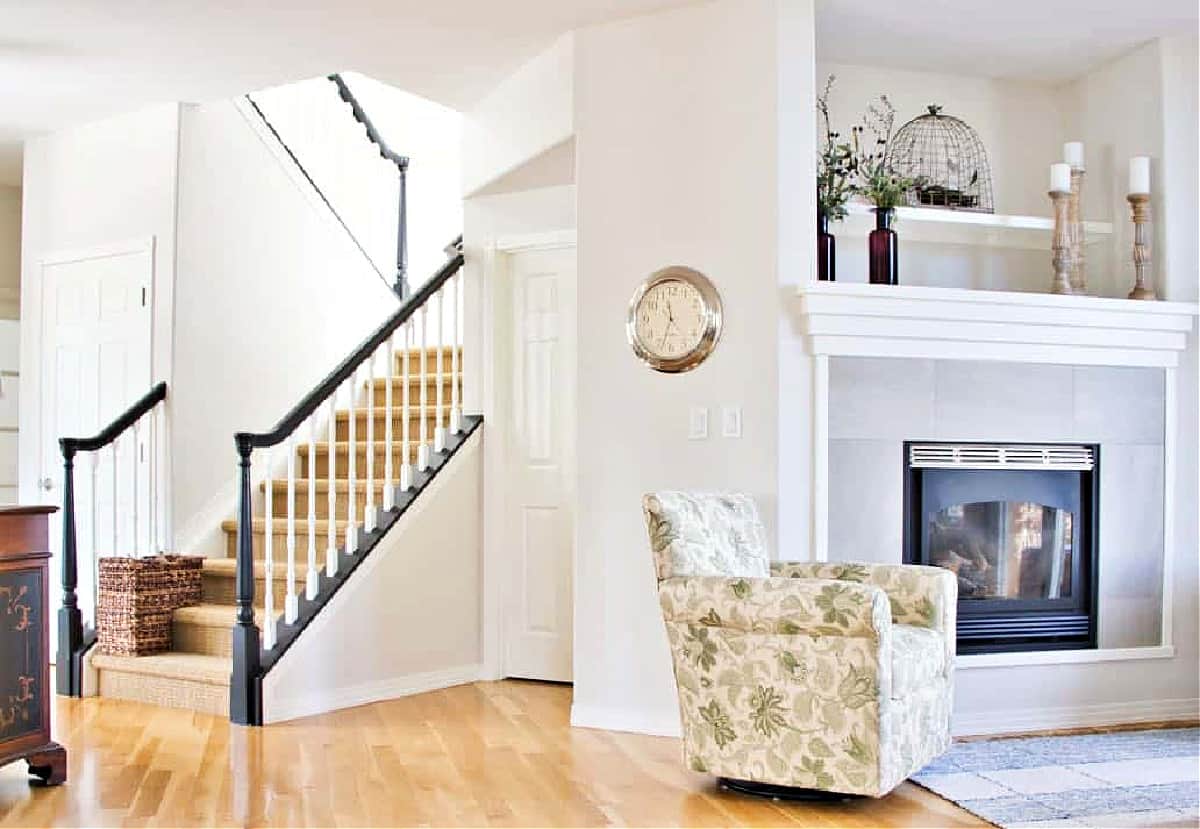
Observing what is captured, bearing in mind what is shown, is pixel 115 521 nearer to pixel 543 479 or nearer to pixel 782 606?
pixel 543 479

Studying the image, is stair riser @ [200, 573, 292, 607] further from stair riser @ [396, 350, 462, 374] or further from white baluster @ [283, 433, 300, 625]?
stair riser @ [396, 350, 462, 374]

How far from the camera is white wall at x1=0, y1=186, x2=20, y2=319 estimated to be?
7652mm

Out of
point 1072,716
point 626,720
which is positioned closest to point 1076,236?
point 1072,716

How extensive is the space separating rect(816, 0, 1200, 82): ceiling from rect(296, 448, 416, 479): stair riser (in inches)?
105

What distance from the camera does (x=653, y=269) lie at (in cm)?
492

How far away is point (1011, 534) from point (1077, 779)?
43.8 inches

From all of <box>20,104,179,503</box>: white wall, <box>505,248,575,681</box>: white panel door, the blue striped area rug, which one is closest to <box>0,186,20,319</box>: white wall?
<box>20,104,179,503</box>: white wall

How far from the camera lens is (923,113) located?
216 inches

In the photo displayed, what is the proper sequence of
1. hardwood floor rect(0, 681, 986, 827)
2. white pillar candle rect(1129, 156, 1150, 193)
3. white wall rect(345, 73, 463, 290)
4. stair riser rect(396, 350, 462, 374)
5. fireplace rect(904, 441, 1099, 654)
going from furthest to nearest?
white wall rect(345, 73, 463, 290), stair riser rect(396, 350, 462, 374), white pillar candle rect(1129, 156, 1150, 193), fireplace rect(904, 441, 1099, 654), hardwood floor rect(0, 681, 986, 827)

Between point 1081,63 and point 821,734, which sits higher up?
point 1081,63

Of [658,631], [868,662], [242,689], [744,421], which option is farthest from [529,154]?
[868,662]

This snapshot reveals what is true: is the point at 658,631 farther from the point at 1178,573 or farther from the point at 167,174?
the point at 167,174

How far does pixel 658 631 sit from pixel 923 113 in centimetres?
242

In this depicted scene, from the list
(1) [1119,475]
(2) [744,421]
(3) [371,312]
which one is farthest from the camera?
(3) [371,312]
